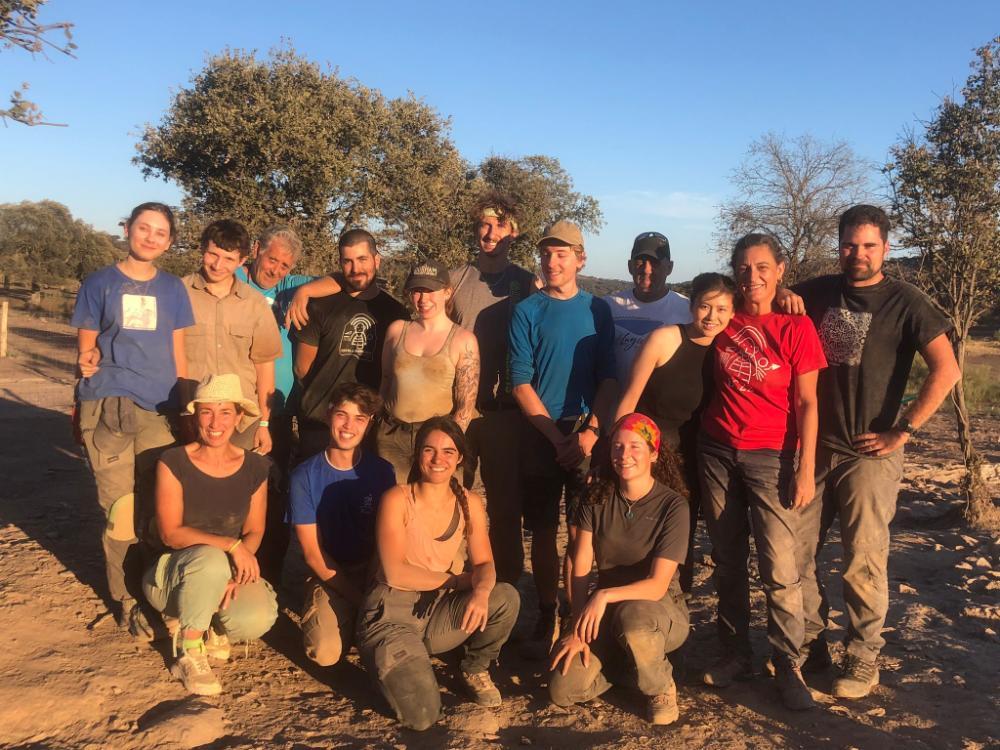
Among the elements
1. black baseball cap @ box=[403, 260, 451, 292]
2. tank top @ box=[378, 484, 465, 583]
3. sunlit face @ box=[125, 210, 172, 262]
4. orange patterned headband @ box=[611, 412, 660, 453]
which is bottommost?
tank top @ box=[378, 484, 465, 583]

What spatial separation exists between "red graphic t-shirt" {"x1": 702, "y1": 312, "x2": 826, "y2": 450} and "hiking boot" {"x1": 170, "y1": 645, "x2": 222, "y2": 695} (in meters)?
2.64

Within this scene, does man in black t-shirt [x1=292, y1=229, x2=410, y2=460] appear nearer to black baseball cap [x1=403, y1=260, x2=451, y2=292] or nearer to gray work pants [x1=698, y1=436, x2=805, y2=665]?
black baseball cap [x1=403, y1=260, x2=451, y2=292]

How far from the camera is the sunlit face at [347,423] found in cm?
382

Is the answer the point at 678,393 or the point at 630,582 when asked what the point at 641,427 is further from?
the point at 630,582

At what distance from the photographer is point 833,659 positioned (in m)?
4.16

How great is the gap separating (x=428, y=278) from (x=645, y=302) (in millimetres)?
1469

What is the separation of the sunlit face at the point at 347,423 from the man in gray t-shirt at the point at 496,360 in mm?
625

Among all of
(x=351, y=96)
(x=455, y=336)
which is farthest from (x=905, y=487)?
(x=351, y=96)

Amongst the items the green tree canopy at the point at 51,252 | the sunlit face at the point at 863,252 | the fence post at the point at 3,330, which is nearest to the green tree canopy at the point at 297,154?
the fence post at the point at 3,330

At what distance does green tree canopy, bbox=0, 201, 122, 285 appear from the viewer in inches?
1451

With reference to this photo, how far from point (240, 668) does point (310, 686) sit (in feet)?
1.33

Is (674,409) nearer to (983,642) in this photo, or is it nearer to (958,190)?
(983,642)

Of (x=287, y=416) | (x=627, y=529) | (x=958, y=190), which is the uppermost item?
(x=958, y=190)

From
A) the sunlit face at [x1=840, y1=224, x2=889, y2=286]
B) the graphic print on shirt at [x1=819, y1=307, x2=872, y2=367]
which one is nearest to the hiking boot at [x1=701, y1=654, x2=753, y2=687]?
the graphic print on shirt at [x1=819, y1=307, x2=872, y2=367]
